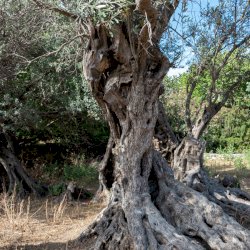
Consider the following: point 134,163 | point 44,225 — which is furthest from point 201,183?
point 44,225

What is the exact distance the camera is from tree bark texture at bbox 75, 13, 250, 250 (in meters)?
5.14

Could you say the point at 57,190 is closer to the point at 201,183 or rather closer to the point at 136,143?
the point at 201,183

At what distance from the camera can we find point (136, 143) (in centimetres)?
561

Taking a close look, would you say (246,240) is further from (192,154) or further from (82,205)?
(82,205)

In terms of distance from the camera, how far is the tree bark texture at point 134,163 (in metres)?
5.14

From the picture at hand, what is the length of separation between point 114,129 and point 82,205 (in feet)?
10.5

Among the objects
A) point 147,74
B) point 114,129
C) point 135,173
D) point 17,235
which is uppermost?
point 147,74

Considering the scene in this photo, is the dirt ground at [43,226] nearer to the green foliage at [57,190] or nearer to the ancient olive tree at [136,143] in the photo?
the ancient olive tree at [136,143]

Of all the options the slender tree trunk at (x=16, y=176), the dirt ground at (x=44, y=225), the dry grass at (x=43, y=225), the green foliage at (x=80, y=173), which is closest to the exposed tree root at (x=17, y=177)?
the slender tree trunk at (x=16, y=176)

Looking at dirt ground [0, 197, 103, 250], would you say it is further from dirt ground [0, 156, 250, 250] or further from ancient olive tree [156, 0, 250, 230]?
ancient olive tree [156, 0, 250, 230]

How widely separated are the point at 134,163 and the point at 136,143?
247 millimetres

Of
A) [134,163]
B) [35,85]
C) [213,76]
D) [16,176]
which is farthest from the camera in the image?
[16,176]

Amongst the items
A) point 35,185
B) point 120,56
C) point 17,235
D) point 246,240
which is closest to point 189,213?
point 246,240

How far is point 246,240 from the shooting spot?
482 centimetres
